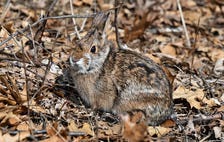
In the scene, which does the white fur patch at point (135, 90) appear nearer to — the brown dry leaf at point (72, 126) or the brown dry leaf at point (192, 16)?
the brown dry leaf at point (72, 126)

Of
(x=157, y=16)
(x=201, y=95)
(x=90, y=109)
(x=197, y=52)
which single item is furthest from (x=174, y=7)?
(x=90, y=109)

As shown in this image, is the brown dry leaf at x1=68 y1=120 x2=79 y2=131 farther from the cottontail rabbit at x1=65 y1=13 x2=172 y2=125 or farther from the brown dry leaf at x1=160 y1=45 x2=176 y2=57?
the brown dry leaf at x1=160 y1=45 x2=176 y2=57

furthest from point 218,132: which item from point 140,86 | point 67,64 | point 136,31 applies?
point 136,31

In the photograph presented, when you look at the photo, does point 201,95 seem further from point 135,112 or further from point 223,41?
point 223,41

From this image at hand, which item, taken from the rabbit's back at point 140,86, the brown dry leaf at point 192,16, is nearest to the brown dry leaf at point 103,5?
the brown dry leaf at point 192,16

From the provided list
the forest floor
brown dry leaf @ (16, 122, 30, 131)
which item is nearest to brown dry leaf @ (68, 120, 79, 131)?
the forest floor

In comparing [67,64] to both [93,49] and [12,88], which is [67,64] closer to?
[93,49]

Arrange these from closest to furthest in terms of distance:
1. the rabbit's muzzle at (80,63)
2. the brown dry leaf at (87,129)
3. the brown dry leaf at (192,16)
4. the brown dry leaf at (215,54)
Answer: the brown dry leaf at (87,129) < the rabbit's muzzle at (80,63) < the brown dry leaf at (215,54) < the brown dry leaf at (192,16)
